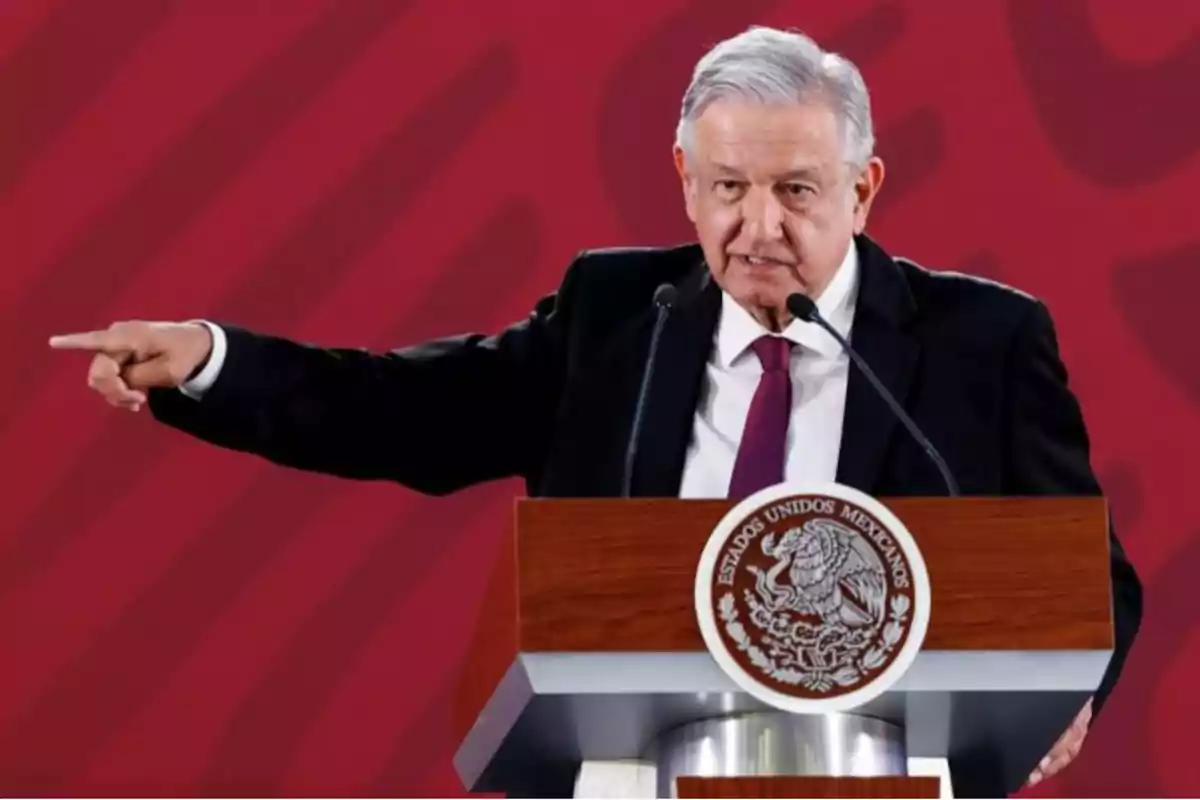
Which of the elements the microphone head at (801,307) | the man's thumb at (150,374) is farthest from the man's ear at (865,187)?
the man's thumb at (150,374)

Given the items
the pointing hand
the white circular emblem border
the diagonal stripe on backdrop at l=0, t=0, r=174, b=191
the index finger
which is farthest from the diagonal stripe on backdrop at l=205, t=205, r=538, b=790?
the white circular emblem border

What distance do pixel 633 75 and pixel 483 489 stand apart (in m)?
0.63

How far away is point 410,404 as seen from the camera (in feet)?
9.59

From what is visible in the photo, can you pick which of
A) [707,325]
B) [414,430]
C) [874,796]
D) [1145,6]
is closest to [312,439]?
[414,430]

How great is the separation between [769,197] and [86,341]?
743mm

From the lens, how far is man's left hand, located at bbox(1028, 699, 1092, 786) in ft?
7.89

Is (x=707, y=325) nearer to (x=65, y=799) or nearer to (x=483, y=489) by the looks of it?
(x=483, y=489)

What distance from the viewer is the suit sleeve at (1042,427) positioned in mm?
2785

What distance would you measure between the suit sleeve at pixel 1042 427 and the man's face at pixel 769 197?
23cm

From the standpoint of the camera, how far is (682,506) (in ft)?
Answer: 6.92

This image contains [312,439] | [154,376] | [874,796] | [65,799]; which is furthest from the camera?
[65,799]

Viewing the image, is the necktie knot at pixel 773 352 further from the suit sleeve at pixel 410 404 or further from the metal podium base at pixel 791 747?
the metal podium base at pixel 791 747

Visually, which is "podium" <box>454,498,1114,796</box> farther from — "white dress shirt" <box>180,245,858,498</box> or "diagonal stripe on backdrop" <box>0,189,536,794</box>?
"diagonal stripe on backdrop" <box>0,189,536,794</box>

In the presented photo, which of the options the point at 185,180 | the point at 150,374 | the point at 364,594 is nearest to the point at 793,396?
the point at 150,374
